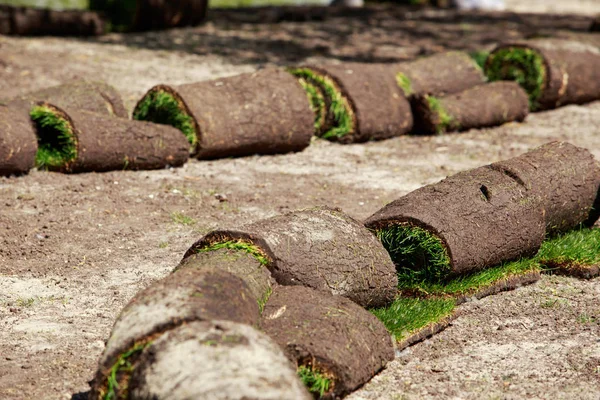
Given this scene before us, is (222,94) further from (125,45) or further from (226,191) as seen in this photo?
(125,45)

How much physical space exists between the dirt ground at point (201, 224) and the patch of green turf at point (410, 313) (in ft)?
0.37

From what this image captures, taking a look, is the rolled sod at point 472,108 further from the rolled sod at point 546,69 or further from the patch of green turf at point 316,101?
the patch of green turf at point 316,101

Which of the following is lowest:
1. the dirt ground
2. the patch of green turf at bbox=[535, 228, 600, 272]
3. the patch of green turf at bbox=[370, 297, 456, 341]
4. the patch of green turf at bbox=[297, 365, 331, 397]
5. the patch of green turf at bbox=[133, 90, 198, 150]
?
the dirt ground

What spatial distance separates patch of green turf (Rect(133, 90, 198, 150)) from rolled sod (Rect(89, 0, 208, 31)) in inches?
193

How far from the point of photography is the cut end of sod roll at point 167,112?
852cm

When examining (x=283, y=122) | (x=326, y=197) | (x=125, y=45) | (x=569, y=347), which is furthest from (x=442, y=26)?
(x=569, y=347)

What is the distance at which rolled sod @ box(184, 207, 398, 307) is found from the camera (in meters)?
Result: 5.01

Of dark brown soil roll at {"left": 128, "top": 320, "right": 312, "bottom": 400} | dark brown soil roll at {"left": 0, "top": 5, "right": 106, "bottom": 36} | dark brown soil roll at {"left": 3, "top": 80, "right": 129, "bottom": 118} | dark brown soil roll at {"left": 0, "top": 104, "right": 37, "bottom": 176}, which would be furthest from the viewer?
dark brown soil roll at {"left": 0, "top": 5, "right": 106, "bottom": 36}

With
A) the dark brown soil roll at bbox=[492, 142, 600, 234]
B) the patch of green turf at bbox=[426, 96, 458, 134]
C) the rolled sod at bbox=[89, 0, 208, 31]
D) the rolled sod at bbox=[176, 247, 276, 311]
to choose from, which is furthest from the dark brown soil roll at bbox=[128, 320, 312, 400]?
the rolled sod at bbox=[89, 0, 208, 31]

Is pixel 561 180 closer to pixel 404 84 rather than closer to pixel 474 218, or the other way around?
pixel 474 218

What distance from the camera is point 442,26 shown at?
1573 centimetres

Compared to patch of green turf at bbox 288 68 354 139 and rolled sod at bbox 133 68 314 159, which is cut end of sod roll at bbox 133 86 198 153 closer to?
rolled sod at bbox 133 68 314 159

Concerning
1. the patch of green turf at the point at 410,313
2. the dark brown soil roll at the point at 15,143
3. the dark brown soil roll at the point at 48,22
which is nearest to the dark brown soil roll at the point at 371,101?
the dark brown soil roll at the point at 15,143

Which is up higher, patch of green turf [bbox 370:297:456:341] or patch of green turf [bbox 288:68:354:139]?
patch of green turf [bbox 288:68:354:139]
